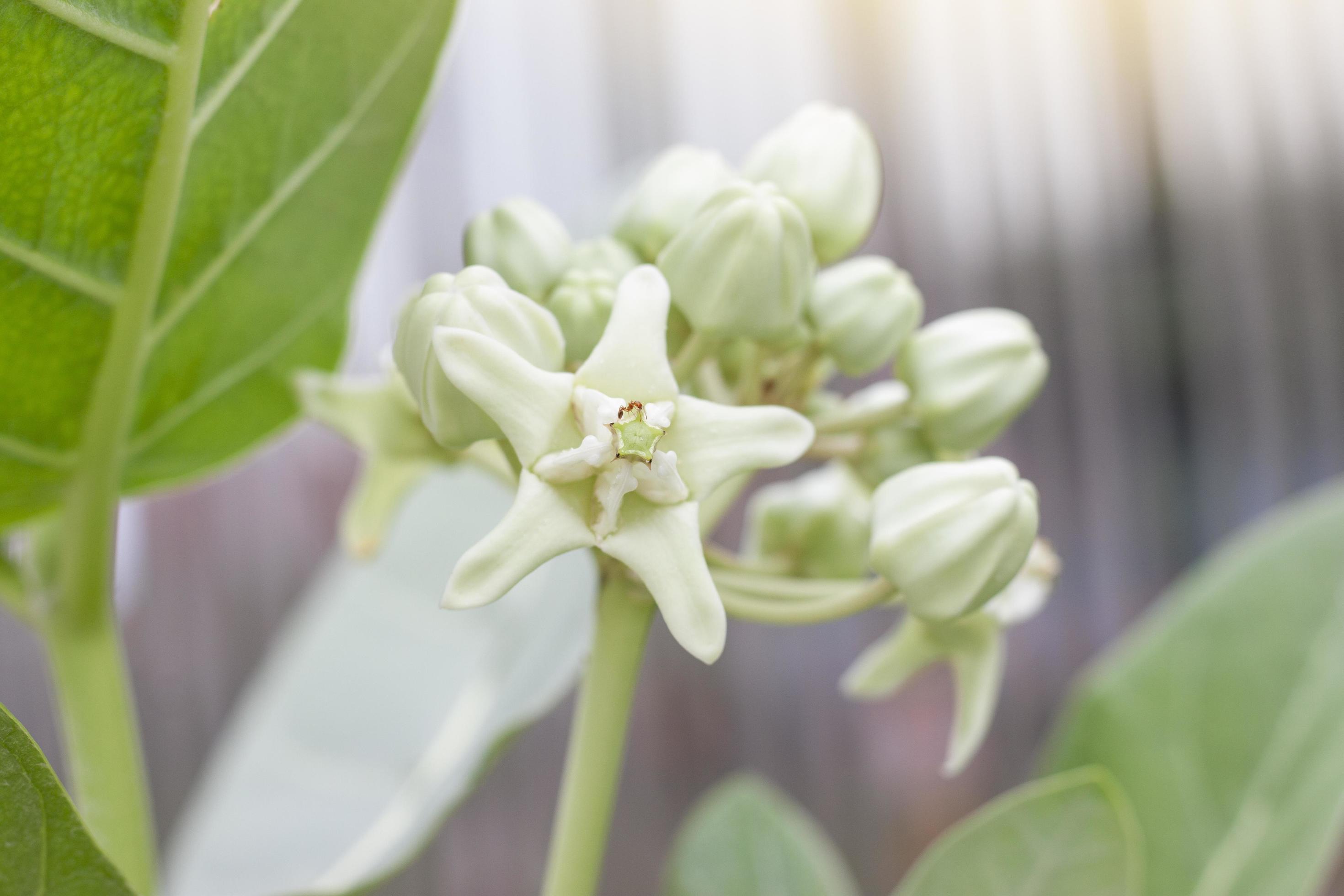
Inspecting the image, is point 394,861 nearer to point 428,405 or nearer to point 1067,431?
point 428,405

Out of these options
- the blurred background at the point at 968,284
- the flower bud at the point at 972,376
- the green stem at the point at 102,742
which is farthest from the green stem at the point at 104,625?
the blurred background at the point at 968,284

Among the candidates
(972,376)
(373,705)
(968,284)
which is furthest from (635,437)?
(968,284)

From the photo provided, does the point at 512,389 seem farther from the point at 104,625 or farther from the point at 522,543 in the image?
the point at 104,625

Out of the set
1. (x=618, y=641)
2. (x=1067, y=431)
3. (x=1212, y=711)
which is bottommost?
(x=1067, y=431)

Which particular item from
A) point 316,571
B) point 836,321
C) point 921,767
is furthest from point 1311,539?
point 316,571

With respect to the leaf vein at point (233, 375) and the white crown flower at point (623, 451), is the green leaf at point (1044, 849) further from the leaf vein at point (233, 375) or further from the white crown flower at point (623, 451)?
the leaf vein at point (233, 375)

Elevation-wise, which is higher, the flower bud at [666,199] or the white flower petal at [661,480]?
the flower bud at [666,199]
